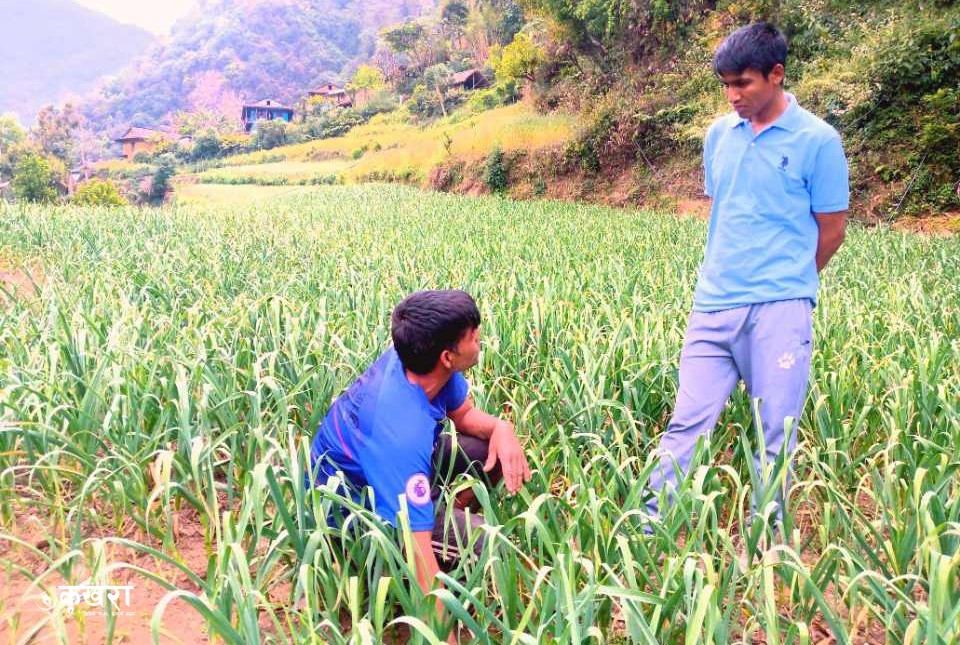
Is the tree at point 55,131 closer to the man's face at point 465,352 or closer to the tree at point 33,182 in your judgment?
the tree at point 33,182

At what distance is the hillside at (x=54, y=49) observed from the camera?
143 metres

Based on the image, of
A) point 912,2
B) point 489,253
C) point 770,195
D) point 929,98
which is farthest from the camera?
point 912,2

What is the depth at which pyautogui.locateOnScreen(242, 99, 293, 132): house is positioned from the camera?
223ft

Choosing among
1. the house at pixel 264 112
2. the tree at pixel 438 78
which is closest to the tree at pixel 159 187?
the tree at pixel 438 78

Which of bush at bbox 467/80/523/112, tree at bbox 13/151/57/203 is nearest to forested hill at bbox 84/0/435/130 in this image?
tree at bbox 13/151/57/203

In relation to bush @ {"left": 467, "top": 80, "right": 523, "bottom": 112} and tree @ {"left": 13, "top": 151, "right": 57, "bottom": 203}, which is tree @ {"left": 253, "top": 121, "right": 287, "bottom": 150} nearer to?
tree @ {"left": 13, "top": 151, "right": 57, "bottom": 203}

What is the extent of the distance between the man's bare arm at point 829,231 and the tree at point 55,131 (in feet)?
202

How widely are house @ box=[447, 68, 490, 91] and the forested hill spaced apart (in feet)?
166

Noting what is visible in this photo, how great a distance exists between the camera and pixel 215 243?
Answer: 6227 mm

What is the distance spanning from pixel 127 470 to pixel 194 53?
388 ft

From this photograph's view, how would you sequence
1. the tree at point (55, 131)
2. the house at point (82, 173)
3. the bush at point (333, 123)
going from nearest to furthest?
the tree at point (55, 131) → the bush at point (333, 123) → the house at point (82, 173)

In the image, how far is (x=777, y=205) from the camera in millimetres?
2014

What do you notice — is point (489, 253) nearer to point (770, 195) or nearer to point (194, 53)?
point (770, 195)

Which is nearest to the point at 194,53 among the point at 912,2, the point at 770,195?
the point at 912,2
